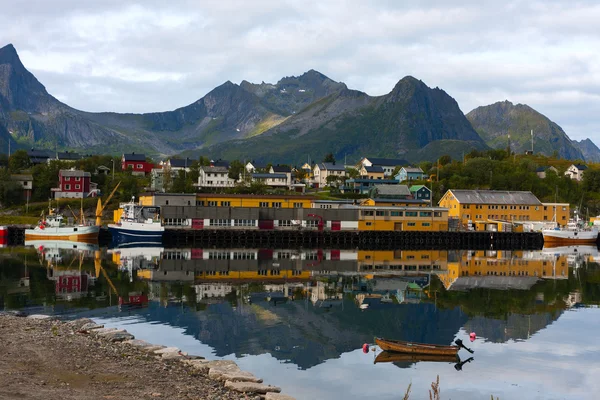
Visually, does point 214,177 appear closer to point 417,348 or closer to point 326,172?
point 326,172

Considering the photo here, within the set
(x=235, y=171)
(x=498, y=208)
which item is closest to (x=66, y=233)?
(x=235, y=171)

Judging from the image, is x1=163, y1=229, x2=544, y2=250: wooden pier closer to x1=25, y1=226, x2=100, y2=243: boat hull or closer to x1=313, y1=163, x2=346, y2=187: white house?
x1=25, y1=226, x2=100, y2=243: boat hull

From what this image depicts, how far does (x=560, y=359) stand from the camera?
27.2m

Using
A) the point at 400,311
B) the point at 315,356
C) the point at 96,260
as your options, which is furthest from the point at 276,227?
the point at 315,356

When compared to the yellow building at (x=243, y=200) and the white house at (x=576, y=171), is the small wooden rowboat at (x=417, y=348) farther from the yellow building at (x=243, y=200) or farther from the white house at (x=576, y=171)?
the white house at (x=576, y=171)

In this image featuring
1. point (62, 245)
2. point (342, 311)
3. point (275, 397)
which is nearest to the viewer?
point (275, 397)

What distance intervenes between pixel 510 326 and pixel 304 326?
11205 millimetres

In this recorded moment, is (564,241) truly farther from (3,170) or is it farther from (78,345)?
(3,170)

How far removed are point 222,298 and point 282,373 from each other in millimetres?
16897

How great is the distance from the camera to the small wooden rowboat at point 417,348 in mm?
26438

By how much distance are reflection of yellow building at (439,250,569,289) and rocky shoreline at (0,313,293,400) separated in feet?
98.7

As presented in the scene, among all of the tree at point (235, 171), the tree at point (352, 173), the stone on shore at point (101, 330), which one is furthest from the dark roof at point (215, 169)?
the stone on shore at point (101, 330)

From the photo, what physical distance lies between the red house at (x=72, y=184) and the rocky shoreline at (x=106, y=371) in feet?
320

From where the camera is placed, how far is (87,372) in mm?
18812
